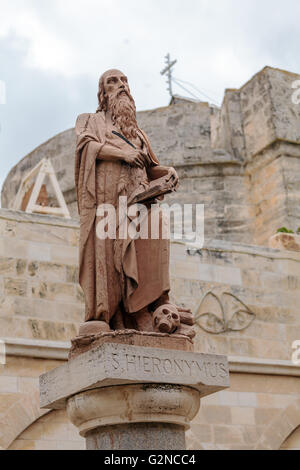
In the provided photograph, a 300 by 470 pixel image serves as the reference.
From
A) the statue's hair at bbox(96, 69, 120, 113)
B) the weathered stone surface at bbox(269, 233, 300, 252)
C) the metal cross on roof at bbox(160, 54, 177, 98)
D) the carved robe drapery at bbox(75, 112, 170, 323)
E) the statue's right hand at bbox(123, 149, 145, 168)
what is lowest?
the carved robe drapery at bbox(75, 112, 170, 323)

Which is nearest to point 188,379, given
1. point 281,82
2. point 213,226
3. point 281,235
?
point 281,235

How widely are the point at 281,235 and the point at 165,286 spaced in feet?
16.9

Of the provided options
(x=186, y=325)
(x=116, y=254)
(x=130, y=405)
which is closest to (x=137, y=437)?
(x=130, y=405)

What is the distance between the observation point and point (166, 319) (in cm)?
461

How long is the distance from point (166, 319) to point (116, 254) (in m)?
0.53

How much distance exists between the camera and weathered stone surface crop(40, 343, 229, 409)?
4.21 metres

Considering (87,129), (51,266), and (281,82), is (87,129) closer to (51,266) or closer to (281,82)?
(51,266)

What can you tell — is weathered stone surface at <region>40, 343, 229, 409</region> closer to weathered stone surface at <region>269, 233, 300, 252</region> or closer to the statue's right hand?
the statue's right hand

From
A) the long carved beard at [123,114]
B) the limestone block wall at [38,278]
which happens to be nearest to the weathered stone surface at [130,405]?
the long carved beard at [123,114]

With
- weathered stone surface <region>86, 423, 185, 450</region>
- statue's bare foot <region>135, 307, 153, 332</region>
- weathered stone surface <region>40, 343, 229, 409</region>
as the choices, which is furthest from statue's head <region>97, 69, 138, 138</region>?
weathered stone surface <region>86, 423, 185, 450</region>

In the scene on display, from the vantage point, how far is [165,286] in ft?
15.7

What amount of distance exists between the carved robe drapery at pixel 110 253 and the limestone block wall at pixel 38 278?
286cm

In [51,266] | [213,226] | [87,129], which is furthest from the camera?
[213,226]

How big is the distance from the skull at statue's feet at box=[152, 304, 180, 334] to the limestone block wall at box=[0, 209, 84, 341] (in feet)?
10.3
